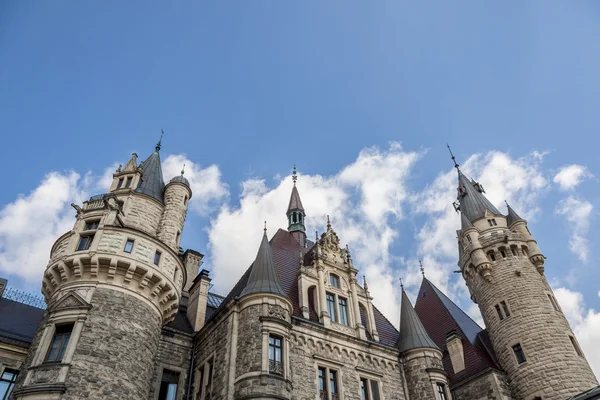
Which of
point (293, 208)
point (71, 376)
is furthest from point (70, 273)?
point (293, 208)

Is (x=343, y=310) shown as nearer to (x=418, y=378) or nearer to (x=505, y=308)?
(x=418, y=378)

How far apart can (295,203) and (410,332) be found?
15593 mm

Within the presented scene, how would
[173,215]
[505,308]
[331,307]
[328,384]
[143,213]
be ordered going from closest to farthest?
[328,384]
[143,213]
[331,307]
[173,215]
[505,308]

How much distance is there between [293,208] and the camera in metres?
37.0

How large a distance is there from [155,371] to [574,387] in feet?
68.5

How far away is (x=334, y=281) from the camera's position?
25.5m

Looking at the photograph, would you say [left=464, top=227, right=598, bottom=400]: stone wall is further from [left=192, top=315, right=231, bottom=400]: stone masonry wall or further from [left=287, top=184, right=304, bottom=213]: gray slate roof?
[left=192, top=315, right=231, bottom=400]: stone masonry wall

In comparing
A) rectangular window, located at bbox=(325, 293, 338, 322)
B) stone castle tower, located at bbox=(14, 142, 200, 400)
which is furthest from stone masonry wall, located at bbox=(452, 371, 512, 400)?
stone castle tower, located at bbox=(14, 142, 200, 400)

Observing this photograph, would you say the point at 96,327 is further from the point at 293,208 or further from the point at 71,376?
the point at 293,208

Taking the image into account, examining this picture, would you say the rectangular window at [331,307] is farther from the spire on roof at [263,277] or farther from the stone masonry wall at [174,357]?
the stone masonry wall at [174,357]

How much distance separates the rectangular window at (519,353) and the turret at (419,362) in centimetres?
552

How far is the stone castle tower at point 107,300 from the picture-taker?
55.0 feet

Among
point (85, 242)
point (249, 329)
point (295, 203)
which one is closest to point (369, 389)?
point (249, 329)

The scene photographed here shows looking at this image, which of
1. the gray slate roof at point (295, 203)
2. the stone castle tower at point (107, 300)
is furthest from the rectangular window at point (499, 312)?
the stone castle tower at point (107, 300)
